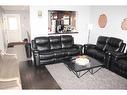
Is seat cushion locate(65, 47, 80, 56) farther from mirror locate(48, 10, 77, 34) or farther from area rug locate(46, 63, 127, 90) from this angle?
mirror locate(48, 10, 77, 34)

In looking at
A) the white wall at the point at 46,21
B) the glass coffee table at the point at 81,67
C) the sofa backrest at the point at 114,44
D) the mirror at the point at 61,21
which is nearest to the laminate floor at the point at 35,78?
the glass coffee table at the point at 81,67

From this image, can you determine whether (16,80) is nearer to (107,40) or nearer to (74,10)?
(107,40)

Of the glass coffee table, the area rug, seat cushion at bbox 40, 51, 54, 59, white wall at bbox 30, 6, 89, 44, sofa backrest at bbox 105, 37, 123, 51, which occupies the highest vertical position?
white wall at bbox 30, 6, 89, 44

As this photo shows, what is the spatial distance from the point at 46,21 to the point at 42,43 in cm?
106

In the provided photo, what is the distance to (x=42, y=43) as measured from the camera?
498 cm

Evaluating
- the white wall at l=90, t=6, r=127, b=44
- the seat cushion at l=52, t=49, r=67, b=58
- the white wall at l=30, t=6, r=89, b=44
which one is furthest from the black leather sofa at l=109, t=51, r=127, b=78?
the white wall at l=30, t=6, r=89, b=44

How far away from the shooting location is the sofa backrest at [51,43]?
4914 mm

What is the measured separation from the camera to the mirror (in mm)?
6078

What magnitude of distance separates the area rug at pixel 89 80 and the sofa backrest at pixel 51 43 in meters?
0.98

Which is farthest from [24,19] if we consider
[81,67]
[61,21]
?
[81,67]

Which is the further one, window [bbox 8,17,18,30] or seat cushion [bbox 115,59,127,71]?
window [bbox 8,17,18,30]
